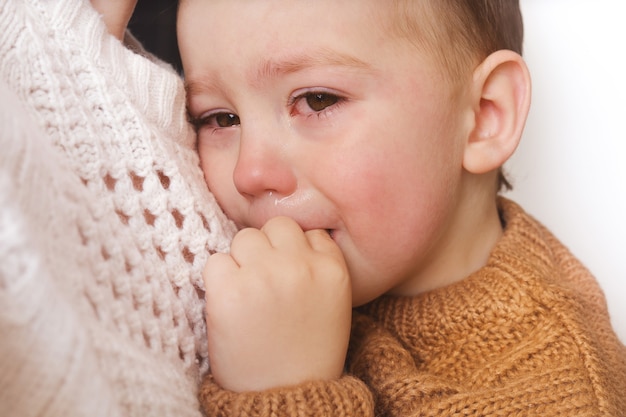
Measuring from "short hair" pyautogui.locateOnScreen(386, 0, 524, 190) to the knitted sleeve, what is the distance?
0.50m

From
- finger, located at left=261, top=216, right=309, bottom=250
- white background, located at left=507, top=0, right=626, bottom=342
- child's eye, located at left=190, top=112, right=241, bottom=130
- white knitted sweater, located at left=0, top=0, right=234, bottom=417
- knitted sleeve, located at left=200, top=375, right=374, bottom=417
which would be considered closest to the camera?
white knitted sweater, located at left=0, top=0, right=234, bottom=417

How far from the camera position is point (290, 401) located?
75 centimetres

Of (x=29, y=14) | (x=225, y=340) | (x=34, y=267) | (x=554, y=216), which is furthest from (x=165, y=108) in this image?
(x=554, y=216)

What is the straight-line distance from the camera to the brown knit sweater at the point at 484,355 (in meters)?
0.79

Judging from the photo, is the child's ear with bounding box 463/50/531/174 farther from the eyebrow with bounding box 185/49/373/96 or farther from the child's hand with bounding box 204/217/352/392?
the child's hand with bounding box 204/217/352/392

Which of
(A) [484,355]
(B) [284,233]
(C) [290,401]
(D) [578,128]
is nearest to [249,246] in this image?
(B) [284,233]

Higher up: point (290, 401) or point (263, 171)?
point (263, 171)

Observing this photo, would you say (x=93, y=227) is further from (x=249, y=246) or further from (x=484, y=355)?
(x=484, y=355)

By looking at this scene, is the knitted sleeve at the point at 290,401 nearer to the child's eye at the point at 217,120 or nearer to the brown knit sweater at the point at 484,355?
the brown knit sweater at the point at 484,355

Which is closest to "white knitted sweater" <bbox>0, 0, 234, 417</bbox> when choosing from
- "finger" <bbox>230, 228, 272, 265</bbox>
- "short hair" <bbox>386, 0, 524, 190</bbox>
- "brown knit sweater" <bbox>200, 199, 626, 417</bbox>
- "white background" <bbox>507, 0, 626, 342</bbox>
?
"finger" <bbox>230, 228, 272, 265</bbox>

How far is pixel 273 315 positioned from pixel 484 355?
0.37 meters

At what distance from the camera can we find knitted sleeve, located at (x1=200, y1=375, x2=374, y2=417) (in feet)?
2.45

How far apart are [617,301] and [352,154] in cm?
100

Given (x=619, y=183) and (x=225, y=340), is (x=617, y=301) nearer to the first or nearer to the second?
(x=619, y=183)
